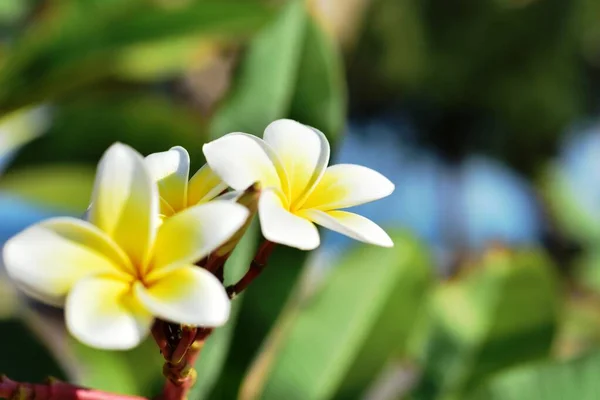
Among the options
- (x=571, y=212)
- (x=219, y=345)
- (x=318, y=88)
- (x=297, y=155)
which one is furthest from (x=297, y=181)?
(x=571, y=212)

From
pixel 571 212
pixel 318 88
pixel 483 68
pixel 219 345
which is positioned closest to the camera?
pixel 219 345

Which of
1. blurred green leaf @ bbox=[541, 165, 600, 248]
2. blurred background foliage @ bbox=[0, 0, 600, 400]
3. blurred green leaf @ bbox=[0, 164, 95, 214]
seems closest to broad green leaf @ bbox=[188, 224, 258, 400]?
blurred background foliage @ bbox=[0, 0, 600, 400]

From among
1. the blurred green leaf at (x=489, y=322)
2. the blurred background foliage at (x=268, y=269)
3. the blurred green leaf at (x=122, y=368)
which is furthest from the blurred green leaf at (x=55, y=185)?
the blurred green leaf at (x=489, y=322)

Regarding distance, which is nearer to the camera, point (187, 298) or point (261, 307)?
point (187, 298)

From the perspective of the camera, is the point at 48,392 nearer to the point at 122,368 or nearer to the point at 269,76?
the point at 269,76

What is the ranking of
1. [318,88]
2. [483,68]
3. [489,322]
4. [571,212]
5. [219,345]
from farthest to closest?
[483,68]
[571,212]
[489,322]
[318,88]
[219,345]

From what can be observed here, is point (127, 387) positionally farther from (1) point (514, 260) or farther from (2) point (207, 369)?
(1) point (514, 260)

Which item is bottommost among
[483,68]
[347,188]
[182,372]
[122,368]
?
[122,368]
